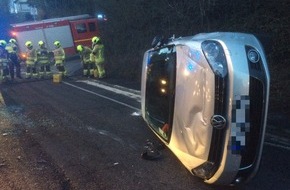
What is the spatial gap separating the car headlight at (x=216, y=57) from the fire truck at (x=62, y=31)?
2309 centimetres

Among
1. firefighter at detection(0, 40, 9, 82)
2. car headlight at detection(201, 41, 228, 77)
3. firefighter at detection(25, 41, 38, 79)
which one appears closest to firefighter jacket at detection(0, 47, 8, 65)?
firefighter at detection(0, 40, 9, 82)

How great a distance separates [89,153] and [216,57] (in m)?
2.63

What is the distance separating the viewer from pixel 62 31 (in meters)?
26.3

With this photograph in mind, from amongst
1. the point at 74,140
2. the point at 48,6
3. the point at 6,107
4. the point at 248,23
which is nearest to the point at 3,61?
the point at 6,107

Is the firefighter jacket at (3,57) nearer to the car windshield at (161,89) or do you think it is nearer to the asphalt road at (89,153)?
the asphalt road at (89,153)

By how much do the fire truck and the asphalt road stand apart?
17.3 m

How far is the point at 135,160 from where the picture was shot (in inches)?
191

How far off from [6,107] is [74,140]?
3.97 metres

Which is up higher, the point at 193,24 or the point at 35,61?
the point at 193,24

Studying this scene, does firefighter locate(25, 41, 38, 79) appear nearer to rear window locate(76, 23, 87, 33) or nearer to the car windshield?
rear window locate(76, 23, 87, 33)

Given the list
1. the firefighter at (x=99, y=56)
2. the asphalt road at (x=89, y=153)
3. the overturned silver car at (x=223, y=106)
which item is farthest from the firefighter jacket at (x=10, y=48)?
the overturned silver car at (x=223, y=106)

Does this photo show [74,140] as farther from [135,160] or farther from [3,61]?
[3,61]

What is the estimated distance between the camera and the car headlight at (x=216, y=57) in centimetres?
328

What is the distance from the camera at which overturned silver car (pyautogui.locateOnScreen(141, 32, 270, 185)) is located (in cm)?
323
